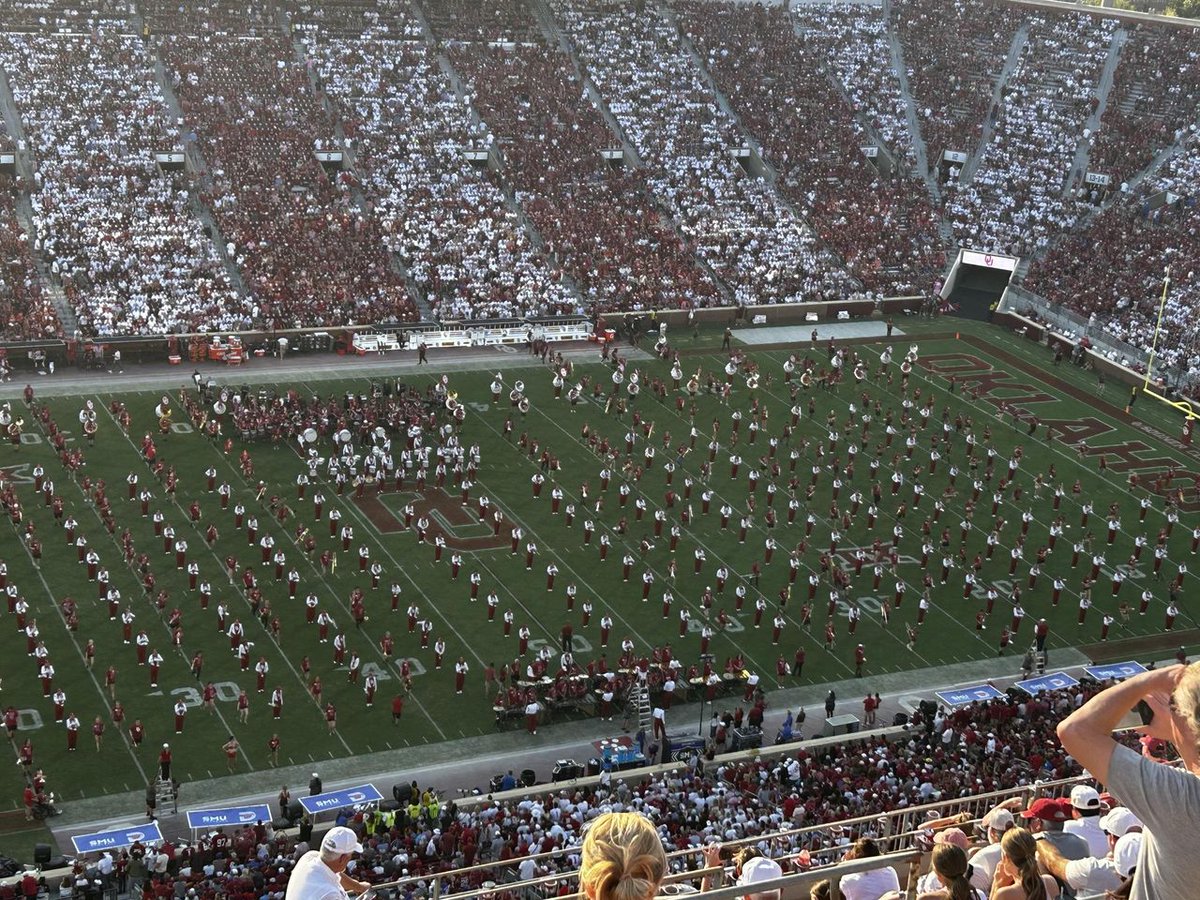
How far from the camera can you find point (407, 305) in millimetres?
46812

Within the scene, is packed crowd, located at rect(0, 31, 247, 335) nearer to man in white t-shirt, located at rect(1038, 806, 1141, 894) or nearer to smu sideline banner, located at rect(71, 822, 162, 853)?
smu sideline banner, located at rect(71, 822, 162, 853)

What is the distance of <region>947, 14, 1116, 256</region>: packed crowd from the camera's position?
56.9 meters

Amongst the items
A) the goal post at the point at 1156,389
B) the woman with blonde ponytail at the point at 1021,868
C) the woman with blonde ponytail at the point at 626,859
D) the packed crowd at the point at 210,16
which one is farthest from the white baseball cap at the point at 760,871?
the packed crowd at the point at 210,16

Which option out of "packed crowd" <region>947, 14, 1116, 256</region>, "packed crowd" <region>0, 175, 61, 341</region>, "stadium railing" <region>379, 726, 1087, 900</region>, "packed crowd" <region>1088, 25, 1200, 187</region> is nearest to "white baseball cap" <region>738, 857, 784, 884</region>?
"stadium railing" <region>379, 726, 1087, 900</region>

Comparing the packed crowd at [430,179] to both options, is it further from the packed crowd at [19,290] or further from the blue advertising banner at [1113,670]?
the blue advertising banner at [1113,670]

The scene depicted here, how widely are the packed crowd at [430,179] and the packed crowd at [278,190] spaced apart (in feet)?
3.48

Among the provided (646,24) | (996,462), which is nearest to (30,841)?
(996,462)

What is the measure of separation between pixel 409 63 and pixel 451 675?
37.0m

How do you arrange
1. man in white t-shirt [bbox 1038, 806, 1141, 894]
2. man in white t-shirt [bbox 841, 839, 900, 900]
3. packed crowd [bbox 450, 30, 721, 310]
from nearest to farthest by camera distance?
man in white t-shirt [bbox 1038, 806, 1141, 894], man in white t-shirt [bbox 841, 839, 900, 900], packed crowd [bbox 450, 30, 721, 310]

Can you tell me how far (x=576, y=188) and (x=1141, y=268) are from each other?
19334 millimetres

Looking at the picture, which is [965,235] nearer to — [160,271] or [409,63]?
[409,63]

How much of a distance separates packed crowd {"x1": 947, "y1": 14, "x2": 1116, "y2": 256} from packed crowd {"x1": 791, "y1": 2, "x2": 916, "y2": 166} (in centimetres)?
365

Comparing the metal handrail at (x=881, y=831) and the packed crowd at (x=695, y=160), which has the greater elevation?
the packed crowd at (x=695, y=160)

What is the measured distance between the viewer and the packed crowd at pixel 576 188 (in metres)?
50.8
